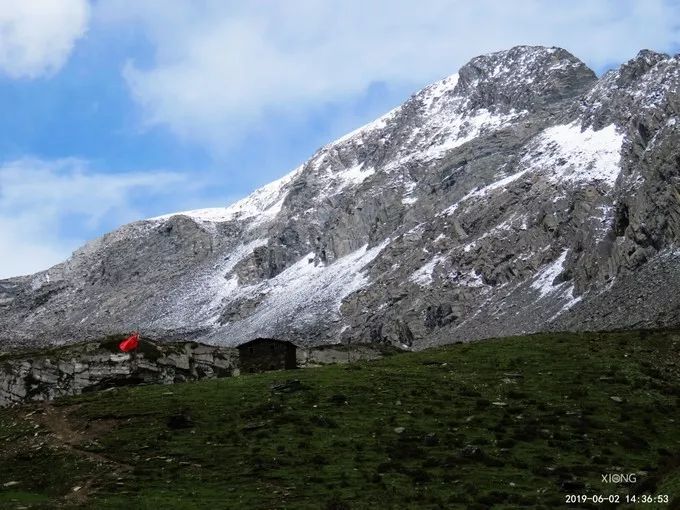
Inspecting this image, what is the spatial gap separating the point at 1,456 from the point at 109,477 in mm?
8341

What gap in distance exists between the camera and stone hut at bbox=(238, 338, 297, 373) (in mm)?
73312

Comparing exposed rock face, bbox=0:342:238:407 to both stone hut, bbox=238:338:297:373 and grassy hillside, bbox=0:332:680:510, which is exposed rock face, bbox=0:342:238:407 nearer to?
stone hut, bbox=238:338:297:373

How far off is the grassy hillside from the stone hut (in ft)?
37.8

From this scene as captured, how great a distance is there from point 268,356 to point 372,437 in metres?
30.4

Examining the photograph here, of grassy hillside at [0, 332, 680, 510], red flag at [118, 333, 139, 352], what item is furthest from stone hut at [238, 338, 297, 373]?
grassy hillside at [0, 332, 680, 510]

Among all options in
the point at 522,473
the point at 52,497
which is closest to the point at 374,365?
the point at 522,473

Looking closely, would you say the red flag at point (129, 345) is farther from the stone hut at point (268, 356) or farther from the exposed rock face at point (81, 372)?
the stone hut at point (268, 356)

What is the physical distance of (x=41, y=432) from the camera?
4841cm

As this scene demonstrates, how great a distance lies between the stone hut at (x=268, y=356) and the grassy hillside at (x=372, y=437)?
37.8 feet

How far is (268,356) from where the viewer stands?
2901 inches

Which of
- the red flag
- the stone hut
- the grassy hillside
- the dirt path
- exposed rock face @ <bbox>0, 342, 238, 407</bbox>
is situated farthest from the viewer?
the stone hut

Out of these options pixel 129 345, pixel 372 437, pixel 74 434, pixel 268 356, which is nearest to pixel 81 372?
pixel 129 345

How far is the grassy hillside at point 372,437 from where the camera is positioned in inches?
1439

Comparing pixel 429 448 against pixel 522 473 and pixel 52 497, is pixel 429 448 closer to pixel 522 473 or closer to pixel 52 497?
pixel 522 473
